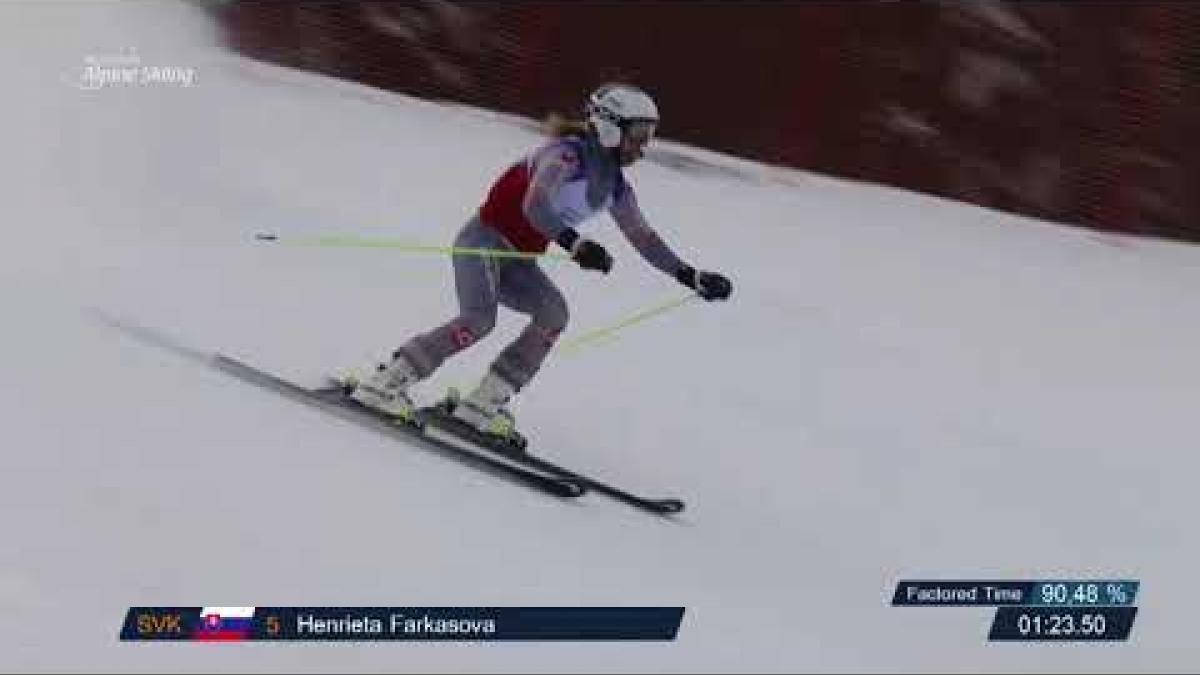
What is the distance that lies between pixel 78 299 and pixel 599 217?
1.49m

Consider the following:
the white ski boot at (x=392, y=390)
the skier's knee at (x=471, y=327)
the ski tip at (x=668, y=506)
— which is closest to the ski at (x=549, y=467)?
the ski tip at (x=668, y=506)

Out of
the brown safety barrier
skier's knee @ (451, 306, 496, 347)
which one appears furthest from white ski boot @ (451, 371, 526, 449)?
the brown safety barrier

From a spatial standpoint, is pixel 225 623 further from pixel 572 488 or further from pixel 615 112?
pixel 615 112

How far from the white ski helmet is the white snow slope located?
0.30m

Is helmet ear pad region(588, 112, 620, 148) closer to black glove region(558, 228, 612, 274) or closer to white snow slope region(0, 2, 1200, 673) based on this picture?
white snow slope region(0, 2, 1200, 673)

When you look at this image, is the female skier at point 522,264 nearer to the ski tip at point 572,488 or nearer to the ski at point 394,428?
the ski at point 394,428

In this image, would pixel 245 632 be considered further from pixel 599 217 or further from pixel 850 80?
pixel 850 80

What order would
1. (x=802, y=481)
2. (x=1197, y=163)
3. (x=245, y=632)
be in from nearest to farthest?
(x=245, y=632)
(x=802, y=481)
(x=1197, y=163)

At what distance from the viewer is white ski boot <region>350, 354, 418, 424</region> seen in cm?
477

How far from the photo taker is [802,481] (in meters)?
4.82

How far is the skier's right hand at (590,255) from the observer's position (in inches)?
168

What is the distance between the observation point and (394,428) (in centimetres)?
477

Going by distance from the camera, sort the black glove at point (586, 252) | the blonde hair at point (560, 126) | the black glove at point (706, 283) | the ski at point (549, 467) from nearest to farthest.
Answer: the black glove at point (586, 252) < the black glove at point (706, 283) < the ski at point (549, 467) < the blonde hair at point (560, 126)

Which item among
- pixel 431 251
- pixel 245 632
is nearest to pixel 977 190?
pixel 431 251
